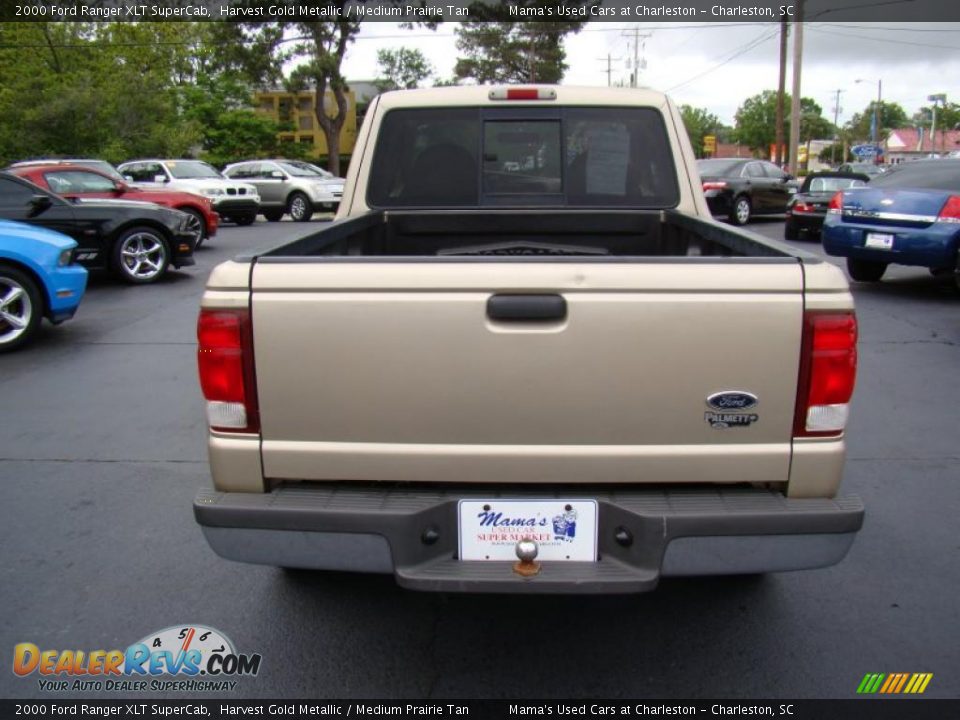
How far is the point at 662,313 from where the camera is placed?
238 cm

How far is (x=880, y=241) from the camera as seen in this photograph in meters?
10.0

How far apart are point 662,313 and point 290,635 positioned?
6.22 feet

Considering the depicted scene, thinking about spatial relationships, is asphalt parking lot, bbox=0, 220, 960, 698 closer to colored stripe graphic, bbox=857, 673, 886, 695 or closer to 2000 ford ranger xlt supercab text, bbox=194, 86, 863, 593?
colored stripe graphic, bbox=857, 673, 886, 695

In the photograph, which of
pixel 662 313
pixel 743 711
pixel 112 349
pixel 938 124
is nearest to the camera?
A: pixel 662 313

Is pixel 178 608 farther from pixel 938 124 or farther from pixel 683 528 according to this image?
pixel 938 124

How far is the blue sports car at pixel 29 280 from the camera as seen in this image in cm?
748

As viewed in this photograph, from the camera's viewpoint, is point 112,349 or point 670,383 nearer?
point 670,383

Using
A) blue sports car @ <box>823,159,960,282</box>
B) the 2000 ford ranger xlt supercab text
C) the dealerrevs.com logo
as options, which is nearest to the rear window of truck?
the 2000 ford ranger xlt supercab text

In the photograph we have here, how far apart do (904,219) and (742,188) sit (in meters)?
10.3

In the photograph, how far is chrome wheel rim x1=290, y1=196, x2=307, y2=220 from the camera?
23.4m

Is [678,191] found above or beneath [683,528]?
above

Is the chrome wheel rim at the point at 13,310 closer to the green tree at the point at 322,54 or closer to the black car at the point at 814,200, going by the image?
the black car at the point at 814,200

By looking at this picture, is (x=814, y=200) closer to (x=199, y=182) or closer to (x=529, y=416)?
(x=199, y=182)

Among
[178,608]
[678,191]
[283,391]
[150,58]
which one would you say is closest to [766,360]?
[283,391]
